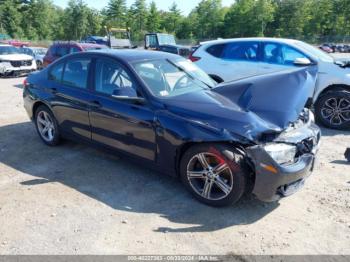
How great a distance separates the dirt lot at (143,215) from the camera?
311cm

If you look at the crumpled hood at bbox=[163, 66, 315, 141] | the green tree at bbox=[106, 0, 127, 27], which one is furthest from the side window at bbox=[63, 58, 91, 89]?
the green tree at bbox=[106, 0, 127, 27]

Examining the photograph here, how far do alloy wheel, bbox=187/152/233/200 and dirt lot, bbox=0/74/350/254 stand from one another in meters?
0.20

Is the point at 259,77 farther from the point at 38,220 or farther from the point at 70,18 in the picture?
the point at 70,18

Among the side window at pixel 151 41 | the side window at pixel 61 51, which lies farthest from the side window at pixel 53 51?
the side window at pixel 151 41

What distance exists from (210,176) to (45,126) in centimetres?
338

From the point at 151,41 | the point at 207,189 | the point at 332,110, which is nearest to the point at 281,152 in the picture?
the point at 207,189

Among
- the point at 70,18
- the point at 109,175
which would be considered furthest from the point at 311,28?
the point at 109,175

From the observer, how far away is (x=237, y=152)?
11.4ft

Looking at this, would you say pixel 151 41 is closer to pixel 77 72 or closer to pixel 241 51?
pixel 241 51

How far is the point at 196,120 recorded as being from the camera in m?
3.68

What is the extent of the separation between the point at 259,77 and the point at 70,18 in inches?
2781

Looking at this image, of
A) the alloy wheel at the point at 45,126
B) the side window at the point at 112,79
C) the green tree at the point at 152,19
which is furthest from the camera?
the green tree at the point at 152,19

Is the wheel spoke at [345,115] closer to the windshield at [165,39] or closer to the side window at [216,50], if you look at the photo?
the side window at [216,50]

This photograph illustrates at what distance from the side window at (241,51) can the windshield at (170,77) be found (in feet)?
10.8
